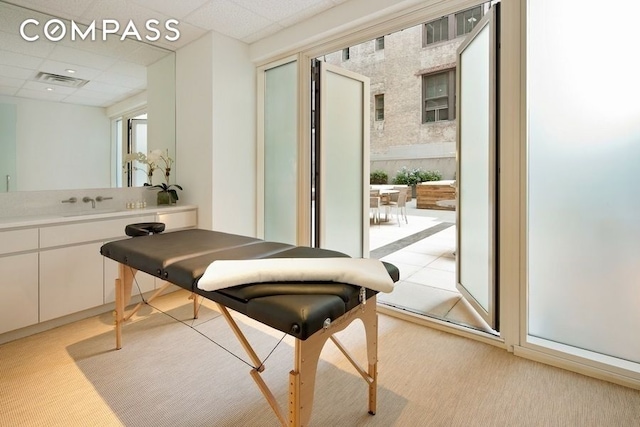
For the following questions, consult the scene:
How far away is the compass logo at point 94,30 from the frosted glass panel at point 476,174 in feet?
8.02

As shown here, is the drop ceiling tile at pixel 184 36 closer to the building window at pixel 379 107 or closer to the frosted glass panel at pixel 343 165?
the frosted glass panel at pixel 343 165

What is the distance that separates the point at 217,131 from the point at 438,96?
1148cm

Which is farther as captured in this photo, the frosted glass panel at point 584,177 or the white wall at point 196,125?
the white wall at point 196,125

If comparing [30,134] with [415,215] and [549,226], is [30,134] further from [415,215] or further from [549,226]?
[415,215]

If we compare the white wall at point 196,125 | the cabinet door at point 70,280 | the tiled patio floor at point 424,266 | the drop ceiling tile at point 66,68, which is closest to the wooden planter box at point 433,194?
the tiled patio floor at point 424,266

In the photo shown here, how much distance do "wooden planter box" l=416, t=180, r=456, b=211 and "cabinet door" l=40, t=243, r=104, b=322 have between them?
25.5 feet

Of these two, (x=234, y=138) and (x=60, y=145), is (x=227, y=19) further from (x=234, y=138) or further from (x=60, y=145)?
(x=60, y=145)

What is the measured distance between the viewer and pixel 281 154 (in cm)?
327

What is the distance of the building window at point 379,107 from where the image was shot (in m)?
14.1

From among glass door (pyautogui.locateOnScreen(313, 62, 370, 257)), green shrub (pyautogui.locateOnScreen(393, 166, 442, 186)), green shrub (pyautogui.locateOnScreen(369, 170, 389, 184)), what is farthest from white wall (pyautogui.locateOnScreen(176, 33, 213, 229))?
green shrub (pyautogui.locateOnScreen(369, 170, 389, 184))

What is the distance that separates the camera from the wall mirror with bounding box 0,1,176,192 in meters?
2.39

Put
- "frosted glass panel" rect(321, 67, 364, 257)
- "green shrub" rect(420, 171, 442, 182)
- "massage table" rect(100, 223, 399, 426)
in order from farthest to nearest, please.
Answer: "green shrub" rect(420, 171, 442, 182)
"frosted glass panel" rect(321, 67, 364, 257)
"massage table" rect(100, 223, 399, 426)

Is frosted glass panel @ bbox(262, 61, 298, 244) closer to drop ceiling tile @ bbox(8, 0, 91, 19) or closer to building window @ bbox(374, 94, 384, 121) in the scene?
drop ceiling tile @ bbox(8, 0, 91, 19)

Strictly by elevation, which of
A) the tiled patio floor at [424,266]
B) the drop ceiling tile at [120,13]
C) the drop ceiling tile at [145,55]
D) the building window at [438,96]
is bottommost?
the tiled patio floor at [424,266]
